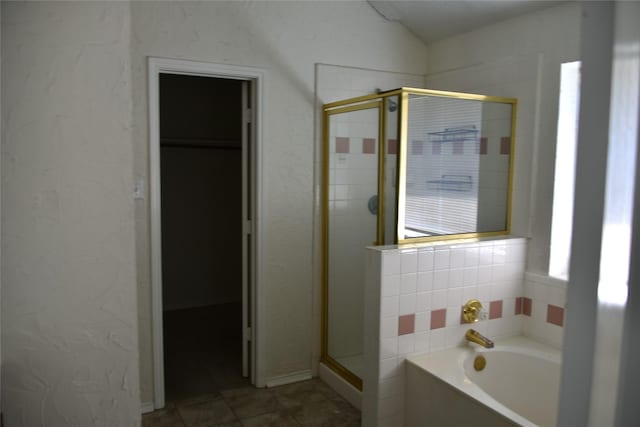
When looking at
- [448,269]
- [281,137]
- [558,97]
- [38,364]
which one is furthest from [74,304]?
[558,97]

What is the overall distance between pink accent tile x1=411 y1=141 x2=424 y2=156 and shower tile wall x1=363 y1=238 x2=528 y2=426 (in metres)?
0.48

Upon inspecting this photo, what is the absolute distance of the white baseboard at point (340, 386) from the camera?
3062mm

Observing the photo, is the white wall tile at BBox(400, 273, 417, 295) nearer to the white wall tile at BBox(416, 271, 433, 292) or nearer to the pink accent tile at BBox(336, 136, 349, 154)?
the white wall tile at BBox(416, 271, 433, 292)

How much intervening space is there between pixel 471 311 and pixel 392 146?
96cm

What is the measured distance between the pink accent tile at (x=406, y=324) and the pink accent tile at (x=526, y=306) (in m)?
0.79

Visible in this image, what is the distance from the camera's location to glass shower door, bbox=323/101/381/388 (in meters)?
3.01

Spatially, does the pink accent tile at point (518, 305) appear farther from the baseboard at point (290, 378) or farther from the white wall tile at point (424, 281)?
the baseboard at point (290, 378)

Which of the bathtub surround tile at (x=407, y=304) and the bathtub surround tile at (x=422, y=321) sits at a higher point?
the bathtub surround tile at (x=407, y=304)

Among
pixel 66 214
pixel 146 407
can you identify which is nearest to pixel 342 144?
pixel 146 407

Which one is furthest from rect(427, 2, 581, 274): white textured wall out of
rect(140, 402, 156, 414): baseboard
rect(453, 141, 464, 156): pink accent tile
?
rect(140, 402, 156, 414): baseboard

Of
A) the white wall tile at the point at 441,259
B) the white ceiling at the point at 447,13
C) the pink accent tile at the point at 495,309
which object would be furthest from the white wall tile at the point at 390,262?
the white ceiling at the point at 447,13

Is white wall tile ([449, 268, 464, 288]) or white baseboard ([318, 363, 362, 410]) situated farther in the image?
white baseboard ([318, 363, 362, 410])

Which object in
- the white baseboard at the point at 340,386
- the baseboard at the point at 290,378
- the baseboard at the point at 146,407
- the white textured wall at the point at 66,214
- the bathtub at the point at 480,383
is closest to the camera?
the white textured wall at the point at 66,214

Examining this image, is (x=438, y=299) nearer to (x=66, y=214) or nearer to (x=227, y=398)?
(x=227, y=398)
